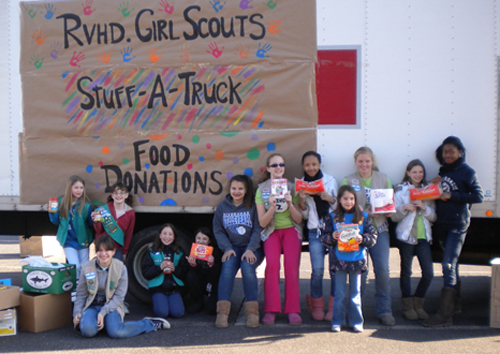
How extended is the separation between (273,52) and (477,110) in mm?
2318

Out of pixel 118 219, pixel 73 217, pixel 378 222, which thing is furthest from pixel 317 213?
pixel 73 217

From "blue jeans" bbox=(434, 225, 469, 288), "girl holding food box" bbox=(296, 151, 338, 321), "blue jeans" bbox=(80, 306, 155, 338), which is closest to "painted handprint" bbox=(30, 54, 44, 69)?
"blue jeans" bbox=(80, 306, 155, 338)

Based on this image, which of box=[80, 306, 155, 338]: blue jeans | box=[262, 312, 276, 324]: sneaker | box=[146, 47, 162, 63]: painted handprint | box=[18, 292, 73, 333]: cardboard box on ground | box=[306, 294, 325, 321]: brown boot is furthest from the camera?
box=[146, 47, 162, 63]: painted handprint

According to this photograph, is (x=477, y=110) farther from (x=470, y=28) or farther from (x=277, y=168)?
(x=277, y=168)

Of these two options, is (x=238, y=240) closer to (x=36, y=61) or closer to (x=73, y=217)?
(x=73, y=217)

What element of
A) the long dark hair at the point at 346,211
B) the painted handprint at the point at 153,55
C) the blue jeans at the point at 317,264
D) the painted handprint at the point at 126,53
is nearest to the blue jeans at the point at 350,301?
the blue jeans at the point at 317,264

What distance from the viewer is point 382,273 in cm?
466

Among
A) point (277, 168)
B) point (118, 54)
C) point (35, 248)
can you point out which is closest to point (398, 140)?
point (277, 168)

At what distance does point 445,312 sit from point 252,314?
6.57ft

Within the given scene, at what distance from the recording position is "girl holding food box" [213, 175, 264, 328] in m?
4.76

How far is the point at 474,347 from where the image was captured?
13.3ft

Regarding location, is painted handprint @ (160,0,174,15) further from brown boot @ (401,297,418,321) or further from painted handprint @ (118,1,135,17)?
brown boot @ (401,297,418,321)

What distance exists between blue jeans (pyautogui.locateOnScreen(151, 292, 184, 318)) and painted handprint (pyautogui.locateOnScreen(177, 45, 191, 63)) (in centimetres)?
273

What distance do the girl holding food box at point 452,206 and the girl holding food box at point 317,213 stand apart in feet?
3.58
